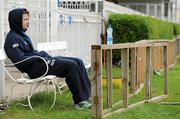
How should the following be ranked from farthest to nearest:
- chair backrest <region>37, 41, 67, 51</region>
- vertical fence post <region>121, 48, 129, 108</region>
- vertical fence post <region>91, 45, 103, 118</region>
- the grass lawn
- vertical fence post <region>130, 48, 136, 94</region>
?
chair backrest <region>37, 41, 67, 51</region> < vertical fence post <region>130, 48, 136, 94</region> < vertical fence post <region>121, 48, 129, 108</region> < the grass lawn < vertical fence post <region>91, 45, 103, 118</region>

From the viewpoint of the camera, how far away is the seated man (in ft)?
27.8

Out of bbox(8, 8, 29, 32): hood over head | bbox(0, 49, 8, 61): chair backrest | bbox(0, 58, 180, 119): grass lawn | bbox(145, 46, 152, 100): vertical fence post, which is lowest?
bbox(0, 58, 180, 119): grass lawn

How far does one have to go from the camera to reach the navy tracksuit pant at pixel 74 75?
8508 millimetres

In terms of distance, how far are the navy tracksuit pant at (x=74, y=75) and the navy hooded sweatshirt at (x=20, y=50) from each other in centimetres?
20

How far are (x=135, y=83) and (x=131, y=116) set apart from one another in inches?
106

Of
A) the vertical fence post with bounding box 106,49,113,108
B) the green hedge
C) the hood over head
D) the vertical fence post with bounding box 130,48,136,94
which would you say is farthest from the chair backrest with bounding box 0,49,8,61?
the green hedge

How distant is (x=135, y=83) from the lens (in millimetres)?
11047

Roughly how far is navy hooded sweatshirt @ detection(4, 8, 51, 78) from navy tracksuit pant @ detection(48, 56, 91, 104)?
0.20m

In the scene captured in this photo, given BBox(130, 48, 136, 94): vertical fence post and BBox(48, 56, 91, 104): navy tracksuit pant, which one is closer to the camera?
BBox(48, 56, 91, 104): navy tracksuit pant

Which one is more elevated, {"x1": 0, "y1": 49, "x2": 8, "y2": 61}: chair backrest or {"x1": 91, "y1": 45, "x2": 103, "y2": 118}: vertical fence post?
{"x1": 0, "y1": 49, "x2": 8, "y2": 61}: chair backrest

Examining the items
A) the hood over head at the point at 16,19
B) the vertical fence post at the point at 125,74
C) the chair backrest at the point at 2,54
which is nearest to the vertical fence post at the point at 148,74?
the vertical fence post at the point at 125,74

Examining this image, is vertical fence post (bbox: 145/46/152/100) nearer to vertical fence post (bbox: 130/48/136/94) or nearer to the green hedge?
vertical fence post (bbox: 130/48/136/94)

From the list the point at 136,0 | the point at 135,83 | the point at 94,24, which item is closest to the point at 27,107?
the point at 135,83

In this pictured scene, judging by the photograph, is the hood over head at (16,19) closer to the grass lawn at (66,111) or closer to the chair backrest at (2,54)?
the chair backrest at (2,54)
